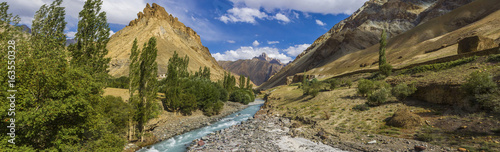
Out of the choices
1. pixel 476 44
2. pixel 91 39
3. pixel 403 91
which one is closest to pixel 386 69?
pixel 476 44

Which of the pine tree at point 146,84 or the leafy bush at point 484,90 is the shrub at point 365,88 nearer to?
the leafy bush at point 484,90

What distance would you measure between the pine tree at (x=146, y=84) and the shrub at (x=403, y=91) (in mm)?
28837

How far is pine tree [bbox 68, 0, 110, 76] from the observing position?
14.9 m

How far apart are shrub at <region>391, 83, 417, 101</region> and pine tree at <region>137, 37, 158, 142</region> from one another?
94.6ft

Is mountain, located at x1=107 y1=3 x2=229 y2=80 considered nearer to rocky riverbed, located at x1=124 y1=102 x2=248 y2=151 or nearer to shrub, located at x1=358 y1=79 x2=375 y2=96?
rocky riverbed, located at x1=124 y1=102 x2=248 y2=151

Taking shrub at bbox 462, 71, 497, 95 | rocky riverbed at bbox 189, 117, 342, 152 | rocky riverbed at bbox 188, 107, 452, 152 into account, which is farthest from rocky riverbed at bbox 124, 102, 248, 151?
shrub at bbox 462, 71, 497, 95

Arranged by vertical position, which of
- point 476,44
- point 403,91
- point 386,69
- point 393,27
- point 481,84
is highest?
point 393,27

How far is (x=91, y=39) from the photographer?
50.9 feet

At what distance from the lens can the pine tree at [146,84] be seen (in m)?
21.0

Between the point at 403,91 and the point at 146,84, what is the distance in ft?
97.0

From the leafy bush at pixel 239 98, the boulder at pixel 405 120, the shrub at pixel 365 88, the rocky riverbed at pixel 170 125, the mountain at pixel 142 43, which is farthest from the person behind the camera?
the mountain at pixel 142 43

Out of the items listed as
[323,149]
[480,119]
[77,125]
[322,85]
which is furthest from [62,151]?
[322,85]

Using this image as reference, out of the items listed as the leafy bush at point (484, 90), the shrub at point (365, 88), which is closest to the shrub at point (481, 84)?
the leafy bush at point (484, 90)

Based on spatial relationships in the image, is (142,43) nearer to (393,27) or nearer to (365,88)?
(365,88)
